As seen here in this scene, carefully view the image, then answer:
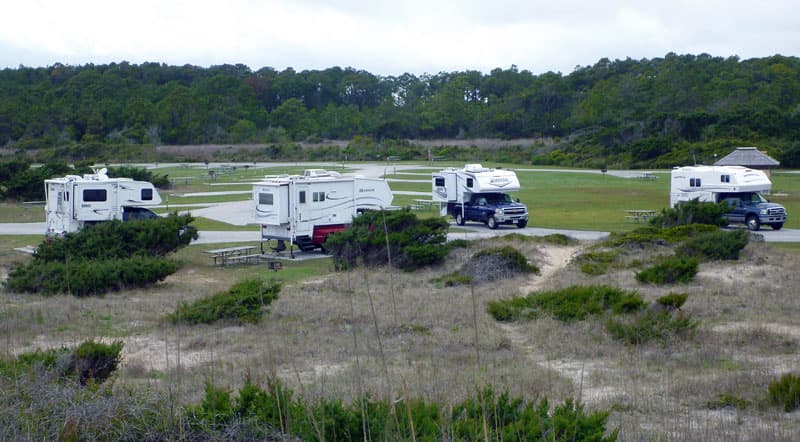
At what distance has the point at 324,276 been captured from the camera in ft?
89.1

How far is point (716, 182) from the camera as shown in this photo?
Result: 3897 cm

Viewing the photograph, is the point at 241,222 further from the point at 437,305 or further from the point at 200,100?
the point at 200,100

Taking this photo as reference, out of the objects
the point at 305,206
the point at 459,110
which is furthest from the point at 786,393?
the point at 459,110

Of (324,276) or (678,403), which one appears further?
(324,276)

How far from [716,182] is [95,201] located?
2665 cm

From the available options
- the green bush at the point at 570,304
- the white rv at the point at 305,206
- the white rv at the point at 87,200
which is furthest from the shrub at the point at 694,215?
the white rv at the point at 87,200

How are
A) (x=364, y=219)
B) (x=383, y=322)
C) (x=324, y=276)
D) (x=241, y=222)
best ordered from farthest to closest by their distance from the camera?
(x=241, y=222), (x=364, y=219), (x=324, y=276), (x=383, y=322)

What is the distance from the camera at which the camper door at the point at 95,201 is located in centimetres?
3425

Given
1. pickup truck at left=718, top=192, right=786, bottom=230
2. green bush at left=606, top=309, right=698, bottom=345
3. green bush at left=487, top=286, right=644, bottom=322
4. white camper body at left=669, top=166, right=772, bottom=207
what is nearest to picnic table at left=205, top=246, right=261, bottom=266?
green bush at left=487, top=286, right=644, bottom=322

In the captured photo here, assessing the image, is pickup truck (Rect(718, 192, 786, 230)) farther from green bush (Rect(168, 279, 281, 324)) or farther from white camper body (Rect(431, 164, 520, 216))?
green bush (Rect(168, 279, 281, 324))

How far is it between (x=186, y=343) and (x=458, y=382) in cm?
690

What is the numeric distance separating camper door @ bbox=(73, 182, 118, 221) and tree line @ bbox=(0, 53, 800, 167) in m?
60.9

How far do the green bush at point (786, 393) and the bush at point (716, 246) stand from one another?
1650cm

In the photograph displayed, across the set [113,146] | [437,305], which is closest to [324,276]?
[437,305]
